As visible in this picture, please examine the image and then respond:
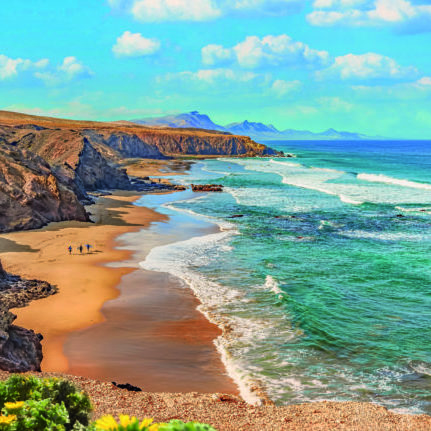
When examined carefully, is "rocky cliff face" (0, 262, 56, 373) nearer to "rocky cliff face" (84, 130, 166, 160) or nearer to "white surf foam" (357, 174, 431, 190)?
"white surf foam" (357, 174, 431, 190)

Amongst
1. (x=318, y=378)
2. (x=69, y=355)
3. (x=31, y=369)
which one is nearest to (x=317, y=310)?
(x=318, y=378)

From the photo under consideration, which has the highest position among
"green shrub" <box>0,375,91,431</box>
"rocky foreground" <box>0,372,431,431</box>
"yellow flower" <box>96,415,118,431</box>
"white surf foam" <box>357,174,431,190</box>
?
"white surf foam" <box>357,174,431,190</box>

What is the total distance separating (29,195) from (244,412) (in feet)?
93.2

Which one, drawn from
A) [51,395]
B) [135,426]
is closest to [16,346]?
[51,395]

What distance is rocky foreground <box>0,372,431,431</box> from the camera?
10281 millimetres

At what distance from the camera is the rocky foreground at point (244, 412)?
10.3 metres

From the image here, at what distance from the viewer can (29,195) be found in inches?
1385

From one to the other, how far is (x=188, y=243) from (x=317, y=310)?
14.0 m

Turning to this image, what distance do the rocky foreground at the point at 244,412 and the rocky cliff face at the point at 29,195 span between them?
2376cm

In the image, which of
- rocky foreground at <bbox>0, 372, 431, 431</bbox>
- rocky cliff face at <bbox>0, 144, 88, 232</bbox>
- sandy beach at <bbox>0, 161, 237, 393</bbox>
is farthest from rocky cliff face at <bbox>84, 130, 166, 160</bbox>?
rocky foreground at <bbox>0, 372, 431, 431</bbox>

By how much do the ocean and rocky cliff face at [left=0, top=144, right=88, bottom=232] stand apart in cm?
1007

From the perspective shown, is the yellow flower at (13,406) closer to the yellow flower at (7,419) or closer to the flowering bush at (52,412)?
the flowering bush at (52,412)

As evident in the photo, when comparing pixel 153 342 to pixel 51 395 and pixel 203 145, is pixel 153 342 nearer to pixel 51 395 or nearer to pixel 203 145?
pixel 51 395

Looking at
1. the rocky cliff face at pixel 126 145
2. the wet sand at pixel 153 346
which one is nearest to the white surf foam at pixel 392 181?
the wet sand at pixel 153 346
